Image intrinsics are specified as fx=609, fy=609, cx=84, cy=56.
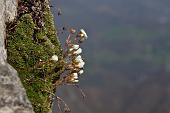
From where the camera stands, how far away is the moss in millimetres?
7867

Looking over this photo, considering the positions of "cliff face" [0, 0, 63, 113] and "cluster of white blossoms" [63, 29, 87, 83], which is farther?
"cluster of white blossoms" [63, 29, 87, 83]

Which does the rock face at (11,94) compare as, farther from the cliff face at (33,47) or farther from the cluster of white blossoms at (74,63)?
the cluster of white blossoms at (74,63)

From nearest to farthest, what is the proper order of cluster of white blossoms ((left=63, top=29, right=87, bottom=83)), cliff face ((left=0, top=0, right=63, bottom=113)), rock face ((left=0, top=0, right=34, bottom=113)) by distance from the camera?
rock face ((left=0, top=0, right=34, bottom=113))
cliff face ((left=0, top=0, right=63, bottom=113))
cluster of white blossoms ((left=63, top=29, right=87, bottom=83))

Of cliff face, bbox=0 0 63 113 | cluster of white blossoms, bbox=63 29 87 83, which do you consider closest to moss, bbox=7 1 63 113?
cliff face, bbox=0 0 63 113

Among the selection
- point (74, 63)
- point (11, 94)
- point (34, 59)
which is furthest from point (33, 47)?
point (11, 94)

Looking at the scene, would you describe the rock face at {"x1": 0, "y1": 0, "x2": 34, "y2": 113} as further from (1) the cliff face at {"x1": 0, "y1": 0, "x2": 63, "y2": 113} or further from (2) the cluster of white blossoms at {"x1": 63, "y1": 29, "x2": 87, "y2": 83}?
(2) the cluster of white blossoms at {"x1": 63, "y1": 29, "x2": 87, "y2": 83}

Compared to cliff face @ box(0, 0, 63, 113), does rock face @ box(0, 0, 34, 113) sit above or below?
below

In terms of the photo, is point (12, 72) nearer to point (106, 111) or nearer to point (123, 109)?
point (106, 111)

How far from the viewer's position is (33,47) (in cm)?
842

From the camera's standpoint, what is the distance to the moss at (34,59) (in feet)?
25.8

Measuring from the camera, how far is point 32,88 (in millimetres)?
7867

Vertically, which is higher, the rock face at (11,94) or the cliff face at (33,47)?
the cliff face at (33,47)

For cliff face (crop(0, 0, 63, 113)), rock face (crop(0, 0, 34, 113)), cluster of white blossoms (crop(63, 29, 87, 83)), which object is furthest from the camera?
cluster of white blossoms (crop(63, 29, 87, 83))

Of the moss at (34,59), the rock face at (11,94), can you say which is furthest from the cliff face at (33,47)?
the rock face at (11,94)
